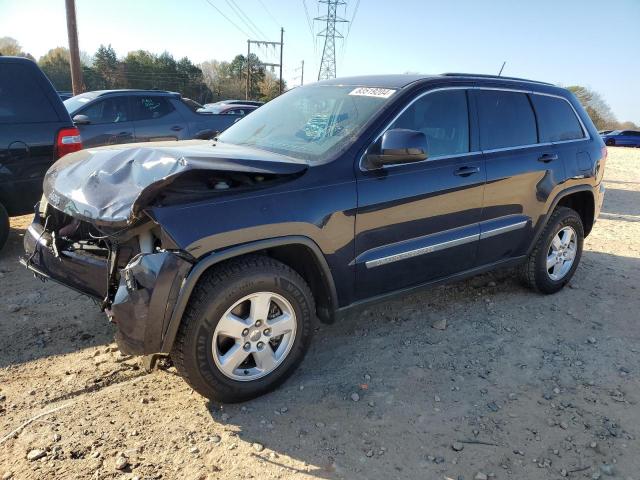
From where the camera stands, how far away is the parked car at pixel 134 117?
7.85 m

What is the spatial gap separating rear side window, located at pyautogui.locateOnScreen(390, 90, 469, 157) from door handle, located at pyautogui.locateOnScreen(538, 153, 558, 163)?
0.90 metres

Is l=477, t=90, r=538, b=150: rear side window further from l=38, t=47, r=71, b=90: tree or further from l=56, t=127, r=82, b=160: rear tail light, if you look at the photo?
l=38, t=47, r=71, b=90: tree

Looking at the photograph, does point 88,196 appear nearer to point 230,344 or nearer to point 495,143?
point 230,344

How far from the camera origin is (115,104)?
8.12 metres

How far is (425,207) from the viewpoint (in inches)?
132

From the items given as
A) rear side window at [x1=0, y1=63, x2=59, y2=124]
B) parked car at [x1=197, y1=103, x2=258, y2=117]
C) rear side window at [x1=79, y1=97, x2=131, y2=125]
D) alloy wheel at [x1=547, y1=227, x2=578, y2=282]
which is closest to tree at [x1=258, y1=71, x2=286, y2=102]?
parked car at [x1=197, y1=103, x2=258, y2=117]

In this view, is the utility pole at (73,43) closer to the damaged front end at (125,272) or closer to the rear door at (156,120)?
the rear door at (156,120)

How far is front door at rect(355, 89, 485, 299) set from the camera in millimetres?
3127

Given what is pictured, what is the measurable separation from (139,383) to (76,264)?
818 mm

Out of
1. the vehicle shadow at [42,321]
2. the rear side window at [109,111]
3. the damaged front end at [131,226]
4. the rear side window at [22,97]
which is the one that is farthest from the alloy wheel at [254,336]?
the rear side window at [109,111]

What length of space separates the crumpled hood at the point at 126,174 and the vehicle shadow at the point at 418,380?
1250mm

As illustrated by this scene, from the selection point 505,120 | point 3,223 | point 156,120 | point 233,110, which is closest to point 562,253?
point 505,120

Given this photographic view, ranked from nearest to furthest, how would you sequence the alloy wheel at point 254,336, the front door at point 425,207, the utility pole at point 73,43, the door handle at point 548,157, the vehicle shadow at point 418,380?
1. the vehicle shadow at point 418,380
2. the alloy wheel at point 254,336
3. the front door at point 425,207
4. the door handle at point 548,157
5. the utility pole at point 73,43

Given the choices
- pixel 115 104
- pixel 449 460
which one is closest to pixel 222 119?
pixel 115 104
